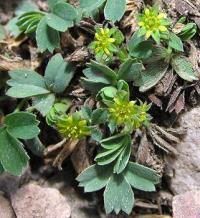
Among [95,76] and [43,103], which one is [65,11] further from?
[43,103]

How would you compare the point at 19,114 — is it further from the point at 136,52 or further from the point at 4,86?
the point at 136,52

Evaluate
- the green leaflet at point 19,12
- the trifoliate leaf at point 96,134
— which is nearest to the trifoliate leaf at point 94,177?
the trifoliate leaf at point 96,134

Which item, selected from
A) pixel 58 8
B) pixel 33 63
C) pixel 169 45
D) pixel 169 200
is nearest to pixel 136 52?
pixel 169 45

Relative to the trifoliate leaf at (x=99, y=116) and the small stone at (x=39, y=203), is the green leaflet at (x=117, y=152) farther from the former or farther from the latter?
the small stone at (x=39, y=203)

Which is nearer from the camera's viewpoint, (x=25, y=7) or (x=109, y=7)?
(x=109, y=7)

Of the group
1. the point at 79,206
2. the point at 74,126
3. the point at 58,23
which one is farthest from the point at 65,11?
the point at 79,206

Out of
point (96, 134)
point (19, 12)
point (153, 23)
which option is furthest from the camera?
point (19, 12)
